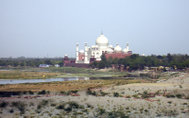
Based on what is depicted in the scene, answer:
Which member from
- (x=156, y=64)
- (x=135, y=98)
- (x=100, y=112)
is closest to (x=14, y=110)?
(x=100, y=112)

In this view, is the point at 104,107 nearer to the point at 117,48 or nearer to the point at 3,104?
the point at 3,104

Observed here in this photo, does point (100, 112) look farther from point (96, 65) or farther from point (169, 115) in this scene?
point (96, 65)

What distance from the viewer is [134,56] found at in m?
101

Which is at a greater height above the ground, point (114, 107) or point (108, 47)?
point (108, 47)

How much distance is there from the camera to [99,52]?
11438cm

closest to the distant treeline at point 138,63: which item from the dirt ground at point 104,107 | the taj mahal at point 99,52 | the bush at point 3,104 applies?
the taj mahal at point 99,52

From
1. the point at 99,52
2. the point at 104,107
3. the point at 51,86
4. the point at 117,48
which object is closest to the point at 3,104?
the point at 104,107

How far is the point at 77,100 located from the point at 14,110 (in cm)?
607

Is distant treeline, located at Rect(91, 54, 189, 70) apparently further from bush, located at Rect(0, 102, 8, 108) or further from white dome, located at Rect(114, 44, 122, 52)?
bush, located at Rect(0, 102, 8, 108)

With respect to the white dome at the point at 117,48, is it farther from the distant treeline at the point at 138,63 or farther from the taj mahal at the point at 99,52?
the distant treeline at the point at 138,63

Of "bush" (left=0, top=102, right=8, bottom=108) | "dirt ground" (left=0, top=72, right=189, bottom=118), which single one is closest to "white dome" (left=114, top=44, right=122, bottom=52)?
"dirt ground" (left=0, top=72, right=189, bottom=118)

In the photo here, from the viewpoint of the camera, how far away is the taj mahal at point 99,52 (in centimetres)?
11281

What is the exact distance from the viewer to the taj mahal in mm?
112812

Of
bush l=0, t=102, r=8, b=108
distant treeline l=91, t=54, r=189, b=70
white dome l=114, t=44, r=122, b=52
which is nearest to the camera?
bush l=0, t=102, r=8, b=108
